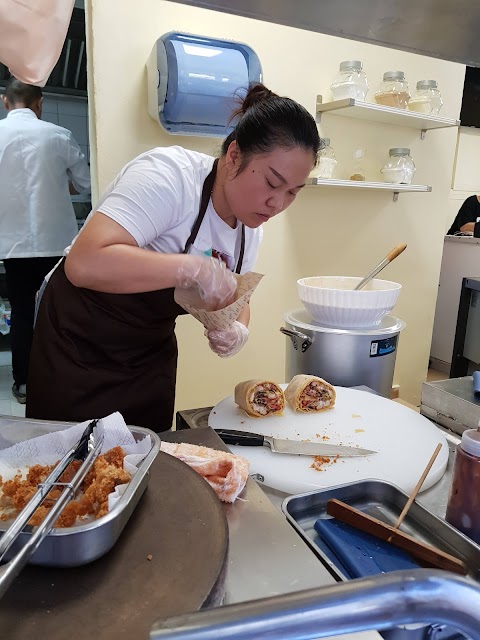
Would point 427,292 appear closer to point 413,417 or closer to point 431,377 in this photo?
point 431,377

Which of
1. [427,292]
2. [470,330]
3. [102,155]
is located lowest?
[470,330]

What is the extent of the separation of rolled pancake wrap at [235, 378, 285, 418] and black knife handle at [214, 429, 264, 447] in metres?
0.18

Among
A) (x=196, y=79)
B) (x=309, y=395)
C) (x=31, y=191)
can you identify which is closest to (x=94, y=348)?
(x=309, y=395)

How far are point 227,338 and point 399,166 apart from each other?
1764 millimetres

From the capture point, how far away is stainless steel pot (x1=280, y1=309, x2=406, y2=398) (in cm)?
146

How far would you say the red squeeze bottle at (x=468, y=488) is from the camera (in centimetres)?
76

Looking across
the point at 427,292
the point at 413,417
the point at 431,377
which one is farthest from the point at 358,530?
the point at 431,377

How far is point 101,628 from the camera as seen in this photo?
0.47 meters

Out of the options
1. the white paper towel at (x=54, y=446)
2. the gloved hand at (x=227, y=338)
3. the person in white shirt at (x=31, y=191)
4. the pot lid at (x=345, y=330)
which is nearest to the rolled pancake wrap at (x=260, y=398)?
the gloved hand at (x=227, y=338)

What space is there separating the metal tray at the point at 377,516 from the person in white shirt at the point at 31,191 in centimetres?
254

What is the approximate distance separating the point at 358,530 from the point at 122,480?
378 millimetres

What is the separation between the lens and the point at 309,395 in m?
1.31

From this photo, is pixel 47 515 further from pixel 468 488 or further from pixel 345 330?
pixel 345 330

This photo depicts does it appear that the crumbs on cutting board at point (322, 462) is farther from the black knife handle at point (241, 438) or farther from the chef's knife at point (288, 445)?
the black knife handle at point (241, 438)
